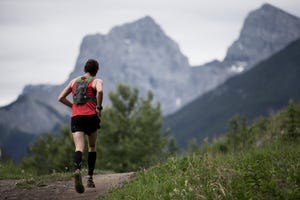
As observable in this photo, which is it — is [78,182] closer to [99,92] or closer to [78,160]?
[78,160]

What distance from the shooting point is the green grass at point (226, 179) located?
7094 millimetres

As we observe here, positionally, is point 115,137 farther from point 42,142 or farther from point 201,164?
point 201,164

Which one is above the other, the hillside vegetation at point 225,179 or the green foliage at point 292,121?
the green foliage at point 292,121

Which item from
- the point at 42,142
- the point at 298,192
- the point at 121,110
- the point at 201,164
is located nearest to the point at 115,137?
the point at 121,110

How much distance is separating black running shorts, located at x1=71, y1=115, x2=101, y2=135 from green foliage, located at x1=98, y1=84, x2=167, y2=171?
92.9 feet

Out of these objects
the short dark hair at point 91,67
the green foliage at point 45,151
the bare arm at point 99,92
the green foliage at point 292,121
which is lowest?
the green foliage at point 45,151

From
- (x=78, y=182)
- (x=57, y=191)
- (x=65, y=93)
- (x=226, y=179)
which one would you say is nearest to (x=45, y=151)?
(x=57, y=191)

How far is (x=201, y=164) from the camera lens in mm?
9508

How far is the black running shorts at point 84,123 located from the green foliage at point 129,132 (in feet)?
92.9

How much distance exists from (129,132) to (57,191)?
32165 mm

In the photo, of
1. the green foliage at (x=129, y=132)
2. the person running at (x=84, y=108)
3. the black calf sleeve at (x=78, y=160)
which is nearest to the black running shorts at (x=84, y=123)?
the person running at (x=84, y=108)

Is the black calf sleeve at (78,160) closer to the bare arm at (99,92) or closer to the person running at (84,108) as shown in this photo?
the person running at (84,108)

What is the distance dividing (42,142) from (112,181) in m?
48.2

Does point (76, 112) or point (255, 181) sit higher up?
point (76, 112)
